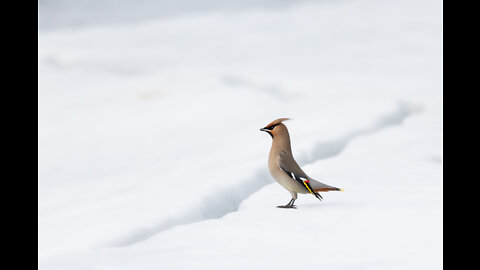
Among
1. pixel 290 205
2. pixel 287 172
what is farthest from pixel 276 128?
pixel 290 205

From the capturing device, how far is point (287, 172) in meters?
2.70

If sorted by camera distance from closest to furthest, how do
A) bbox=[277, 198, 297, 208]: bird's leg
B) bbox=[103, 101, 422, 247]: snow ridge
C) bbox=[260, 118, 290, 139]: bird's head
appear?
1. bbox=[103, 101, 422, 247]: snow ridge
2. bbox=[277, 198, 297, 208]: bird's leg
3. bbox=[260, 118, 290, 139]: bird's head

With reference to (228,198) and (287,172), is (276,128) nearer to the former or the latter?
(287,172)

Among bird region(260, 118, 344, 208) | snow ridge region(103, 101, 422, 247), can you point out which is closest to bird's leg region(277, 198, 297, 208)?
bird region(260, 118, 344, 208)

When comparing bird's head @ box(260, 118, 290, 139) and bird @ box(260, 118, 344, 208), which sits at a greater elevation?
bird's head @ box(260, 118, 290, 139)

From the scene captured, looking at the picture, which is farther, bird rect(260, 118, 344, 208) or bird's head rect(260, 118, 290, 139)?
bird's head rect(260, 118, 290, 139)

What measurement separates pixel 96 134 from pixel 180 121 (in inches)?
24.9

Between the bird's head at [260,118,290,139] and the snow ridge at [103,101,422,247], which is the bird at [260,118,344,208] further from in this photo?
the snow ridge at [103,101,422,247]

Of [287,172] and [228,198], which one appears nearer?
[287,172]

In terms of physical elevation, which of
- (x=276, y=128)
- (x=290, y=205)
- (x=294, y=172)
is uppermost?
(x=276, y=128)

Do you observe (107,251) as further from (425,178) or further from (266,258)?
(425,178)

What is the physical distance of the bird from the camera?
8.80ft

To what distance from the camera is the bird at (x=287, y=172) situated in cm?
268

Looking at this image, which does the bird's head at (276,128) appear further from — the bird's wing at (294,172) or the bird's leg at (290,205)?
the bird's leg at (290,205)
